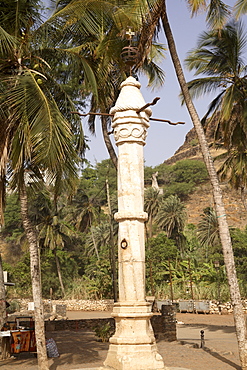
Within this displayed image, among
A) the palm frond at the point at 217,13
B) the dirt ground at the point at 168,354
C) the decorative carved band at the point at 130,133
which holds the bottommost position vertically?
the dirt ground at the point at 168,354

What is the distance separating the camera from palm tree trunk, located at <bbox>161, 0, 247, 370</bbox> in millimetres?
10945

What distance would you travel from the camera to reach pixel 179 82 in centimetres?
1246

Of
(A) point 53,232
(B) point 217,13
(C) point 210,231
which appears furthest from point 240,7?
(C) point 210,231

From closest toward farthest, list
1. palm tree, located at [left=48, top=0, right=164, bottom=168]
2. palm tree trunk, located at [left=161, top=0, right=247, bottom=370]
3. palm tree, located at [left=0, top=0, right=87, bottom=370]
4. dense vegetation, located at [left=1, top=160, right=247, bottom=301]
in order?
palm tree, located at [left=0, top=0, right=87, bottom=370], palm tree, located at [left=48, top=0, right=164, bottom=168], palm tree trunk, located at [left=161, top=0, right=247, bottom=370], dense vegetation, located at [left=1, top=160, right=247, bottom=301]

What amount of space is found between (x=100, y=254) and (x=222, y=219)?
3301cm

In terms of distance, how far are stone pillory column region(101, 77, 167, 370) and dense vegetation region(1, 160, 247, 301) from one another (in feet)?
62.3

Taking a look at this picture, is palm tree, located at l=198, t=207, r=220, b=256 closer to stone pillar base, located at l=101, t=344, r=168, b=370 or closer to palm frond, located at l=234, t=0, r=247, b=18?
palm frond, located at l=234, t=0, r=247, b=18

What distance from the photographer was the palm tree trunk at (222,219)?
10.9 m

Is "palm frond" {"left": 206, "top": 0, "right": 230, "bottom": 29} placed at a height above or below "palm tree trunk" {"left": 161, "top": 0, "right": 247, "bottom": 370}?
above

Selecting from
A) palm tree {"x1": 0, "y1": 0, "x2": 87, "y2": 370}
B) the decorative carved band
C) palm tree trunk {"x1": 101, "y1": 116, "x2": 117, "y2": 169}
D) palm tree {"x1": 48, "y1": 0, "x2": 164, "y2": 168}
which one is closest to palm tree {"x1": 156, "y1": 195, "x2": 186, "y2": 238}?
palm tree trunk {"x1": 101, "y1": 116, "x2": 117, "y2": 169}

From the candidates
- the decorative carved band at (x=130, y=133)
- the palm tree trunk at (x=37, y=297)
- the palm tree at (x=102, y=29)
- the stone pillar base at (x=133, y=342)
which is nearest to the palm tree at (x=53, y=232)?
the palm tree at (x=102, y=29)

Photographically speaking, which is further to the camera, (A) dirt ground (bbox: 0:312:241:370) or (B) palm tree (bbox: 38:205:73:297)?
(B) palm tree (bbox: 38:205:73:297)

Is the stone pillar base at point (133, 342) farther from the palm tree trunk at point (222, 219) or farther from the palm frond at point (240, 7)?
the palm frond at point (240, 7)

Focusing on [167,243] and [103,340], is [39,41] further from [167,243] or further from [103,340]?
[167,243]
